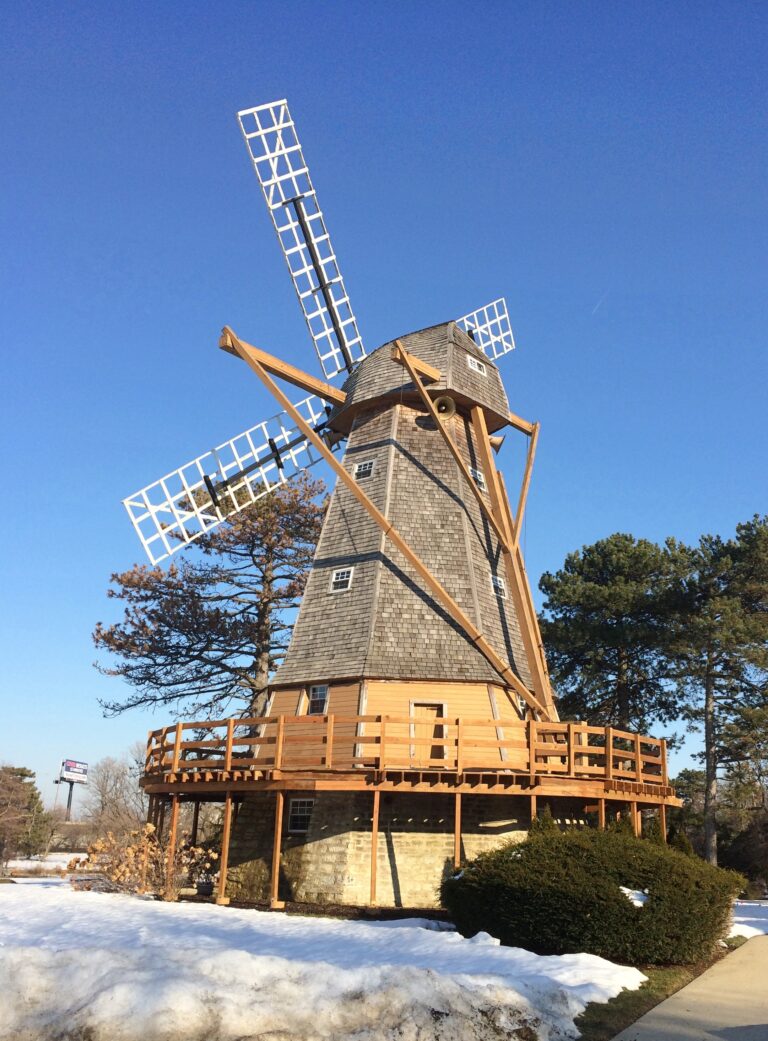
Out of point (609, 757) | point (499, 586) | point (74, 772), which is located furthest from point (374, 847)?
point (74, 772)

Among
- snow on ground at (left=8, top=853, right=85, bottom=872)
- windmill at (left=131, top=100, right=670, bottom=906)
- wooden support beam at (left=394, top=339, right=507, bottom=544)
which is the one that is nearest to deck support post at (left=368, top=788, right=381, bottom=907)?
windmill at (left=131, top=100, right=670, bottom=906)

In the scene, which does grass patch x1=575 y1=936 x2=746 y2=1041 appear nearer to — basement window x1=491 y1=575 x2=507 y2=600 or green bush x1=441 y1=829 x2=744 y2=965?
green bush x1=441 y1=829 x2=744 y2=965

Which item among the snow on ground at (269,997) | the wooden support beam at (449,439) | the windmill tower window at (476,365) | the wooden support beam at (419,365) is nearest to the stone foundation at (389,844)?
the snow on ground at (269,997)

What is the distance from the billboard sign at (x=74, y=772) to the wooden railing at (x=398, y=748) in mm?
67437

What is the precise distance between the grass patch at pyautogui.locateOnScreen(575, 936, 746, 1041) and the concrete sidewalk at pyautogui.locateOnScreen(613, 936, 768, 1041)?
3.9 inches

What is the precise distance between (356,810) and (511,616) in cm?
599

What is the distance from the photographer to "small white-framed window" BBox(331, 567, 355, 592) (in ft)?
61.1

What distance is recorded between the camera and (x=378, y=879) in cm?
1522

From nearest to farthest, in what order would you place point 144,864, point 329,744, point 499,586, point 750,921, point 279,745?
point 329,744 → point 279,745 → point 144,864 → point 750,921 → point 499,586

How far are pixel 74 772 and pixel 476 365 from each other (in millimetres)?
71265

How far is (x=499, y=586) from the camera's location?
1978cm

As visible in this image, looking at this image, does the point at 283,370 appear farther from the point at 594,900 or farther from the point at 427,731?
the point at 594,900

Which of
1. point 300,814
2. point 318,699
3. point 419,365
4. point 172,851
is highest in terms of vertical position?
point 419,365

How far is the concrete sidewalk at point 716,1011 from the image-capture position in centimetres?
726
